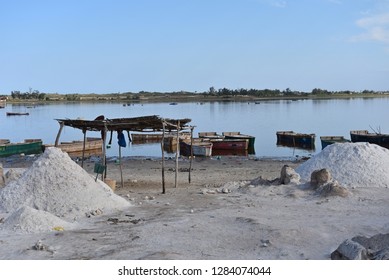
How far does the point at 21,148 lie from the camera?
94.3ft

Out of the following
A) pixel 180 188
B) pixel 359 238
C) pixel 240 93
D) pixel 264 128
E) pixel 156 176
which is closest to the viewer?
pixel 359 238

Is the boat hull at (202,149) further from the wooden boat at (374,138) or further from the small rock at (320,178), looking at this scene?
the small rock at (320,178)

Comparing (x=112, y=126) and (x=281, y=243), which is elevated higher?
(x=112, y=126)

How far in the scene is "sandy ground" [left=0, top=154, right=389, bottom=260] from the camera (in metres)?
7.33

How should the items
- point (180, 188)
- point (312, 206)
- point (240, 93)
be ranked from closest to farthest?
point (312, 206) < point (180, 188) < point (240, 93)

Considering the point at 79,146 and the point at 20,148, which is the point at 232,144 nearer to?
the point at 79,146

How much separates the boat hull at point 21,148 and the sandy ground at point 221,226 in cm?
1551

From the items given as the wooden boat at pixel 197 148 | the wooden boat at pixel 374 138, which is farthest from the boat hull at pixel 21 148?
the wooden boat at pixel 374 138

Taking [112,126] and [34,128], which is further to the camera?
[34,128]

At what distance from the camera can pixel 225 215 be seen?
32.4 feet

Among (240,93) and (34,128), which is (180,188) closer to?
(34,128)

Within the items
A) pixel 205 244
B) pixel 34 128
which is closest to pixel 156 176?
pixel 205 244

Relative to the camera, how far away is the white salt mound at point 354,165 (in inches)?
520

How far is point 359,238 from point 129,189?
8.29m
